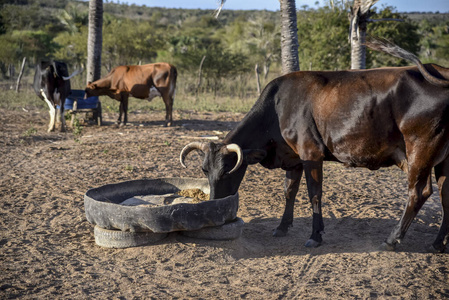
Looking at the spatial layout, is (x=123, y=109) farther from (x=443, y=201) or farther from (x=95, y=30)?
(x=443, y=201)

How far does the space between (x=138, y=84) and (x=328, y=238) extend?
31.4ft

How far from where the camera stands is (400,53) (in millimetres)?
5543

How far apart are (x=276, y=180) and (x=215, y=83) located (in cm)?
1639

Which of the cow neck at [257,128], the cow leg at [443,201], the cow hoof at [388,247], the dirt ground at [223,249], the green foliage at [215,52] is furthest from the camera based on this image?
the green foliage at [215,52]

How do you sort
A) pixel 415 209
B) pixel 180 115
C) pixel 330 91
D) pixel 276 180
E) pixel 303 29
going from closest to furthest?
1. pixel 415 209
2. pixel 330 91
3. pixel 276 180
4. pixel 180 115
5. pixel 303 29

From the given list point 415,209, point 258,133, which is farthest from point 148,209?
point 415,209

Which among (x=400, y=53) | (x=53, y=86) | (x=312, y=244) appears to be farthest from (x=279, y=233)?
(x=53, y=86)

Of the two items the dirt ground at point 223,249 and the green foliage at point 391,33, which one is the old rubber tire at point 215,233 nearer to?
the dirt ground at point 223,249

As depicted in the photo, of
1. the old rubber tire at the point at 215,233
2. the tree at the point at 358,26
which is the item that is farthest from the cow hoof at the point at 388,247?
the tree at the point at 358,26

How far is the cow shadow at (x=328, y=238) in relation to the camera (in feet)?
17.5

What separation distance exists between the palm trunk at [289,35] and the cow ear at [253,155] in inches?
161

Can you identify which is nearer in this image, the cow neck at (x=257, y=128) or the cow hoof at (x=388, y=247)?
the cow hoof at (x=388, y=247)

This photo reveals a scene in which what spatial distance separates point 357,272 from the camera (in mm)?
4727

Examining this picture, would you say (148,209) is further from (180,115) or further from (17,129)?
(180,115)
